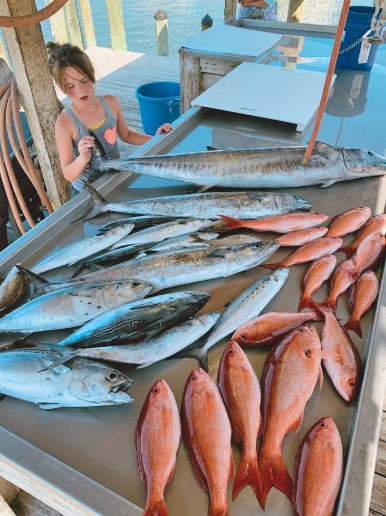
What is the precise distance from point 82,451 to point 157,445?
0.21m

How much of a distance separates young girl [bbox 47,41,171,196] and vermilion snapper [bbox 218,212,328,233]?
3.29 ft

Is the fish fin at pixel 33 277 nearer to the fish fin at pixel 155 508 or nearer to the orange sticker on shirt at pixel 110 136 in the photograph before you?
the fish fin at pixel 155 508

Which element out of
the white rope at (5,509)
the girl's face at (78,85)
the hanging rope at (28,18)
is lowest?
the white rope at (5,509)

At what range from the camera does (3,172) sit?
3045 mm

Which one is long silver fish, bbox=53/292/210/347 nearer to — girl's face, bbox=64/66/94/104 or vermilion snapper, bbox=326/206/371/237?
vermilion snapper, bbox=326/206/371/237

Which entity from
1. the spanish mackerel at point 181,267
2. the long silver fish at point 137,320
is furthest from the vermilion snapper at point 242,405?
the spanish mackerel at point 181,267

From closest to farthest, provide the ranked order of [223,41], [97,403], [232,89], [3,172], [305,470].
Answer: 1. [305,470]
2. [97,403]
3. [232,89]
4. [3,172]
5. [223,41]

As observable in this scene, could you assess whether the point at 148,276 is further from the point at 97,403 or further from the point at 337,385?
the point at 337,385

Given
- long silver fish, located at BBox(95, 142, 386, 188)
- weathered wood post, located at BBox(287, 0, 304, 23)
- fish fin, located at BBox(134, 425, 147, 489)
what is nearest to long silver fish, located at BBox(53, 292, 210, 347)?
fish fin, located at BBox(134, 425, 147, 489)

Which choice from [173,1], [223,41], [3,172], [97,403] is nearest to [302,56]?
[223,41]

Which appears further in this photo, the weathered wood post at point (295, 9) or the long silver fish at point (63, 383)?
the weathered wood post at point (295, 9)

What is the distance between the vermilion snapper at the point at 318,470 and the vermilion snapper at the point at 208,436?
0.18 meters

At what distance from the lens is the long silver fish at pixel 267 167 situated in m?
2.07

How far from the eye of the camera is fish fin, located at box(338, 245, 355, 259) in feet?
5.57
